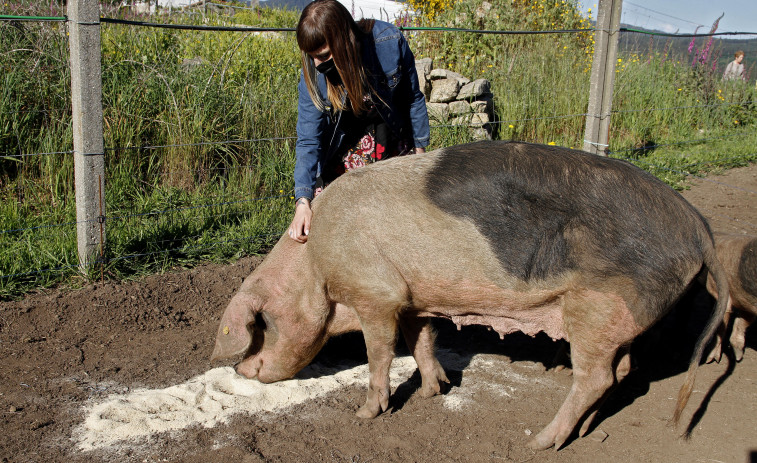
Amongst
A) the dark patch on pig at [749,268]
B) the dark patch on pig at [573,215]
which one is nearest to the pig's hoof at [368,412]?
the dark patch on pig at [573,215]

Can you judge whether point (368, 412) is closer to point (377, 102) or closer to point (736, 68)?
point (377, 102)

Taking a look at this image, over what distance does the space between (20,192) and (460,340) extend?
147 inches

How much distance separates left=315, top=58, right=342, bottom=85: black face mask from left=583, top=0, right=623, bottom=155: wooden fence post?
3.34 metres

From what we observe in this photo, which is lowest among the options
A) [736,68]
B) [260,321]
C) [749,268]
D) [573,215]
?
[260,321]

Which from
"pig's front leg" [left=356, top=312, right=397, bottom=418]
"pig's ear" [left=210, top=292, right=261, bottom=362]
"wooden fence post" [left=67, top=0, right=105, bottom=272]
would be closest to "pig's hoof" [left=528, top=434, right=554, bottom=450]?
"pig's front leg" [left=356, top=312, right=397, bottom=418]

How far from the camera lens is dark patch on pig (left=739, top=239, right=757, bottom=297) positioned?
13.1ft

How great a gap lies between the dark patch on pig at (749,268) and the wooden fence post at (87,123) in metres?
4.17

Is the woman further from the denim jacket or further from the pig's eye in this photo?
the pig's eye

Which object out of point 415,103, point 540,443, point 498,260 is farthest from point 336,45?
point 540,443

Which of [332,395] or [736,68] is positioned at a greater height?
[736,68]

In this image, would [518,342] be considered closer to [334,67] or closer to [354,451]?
[354,451]

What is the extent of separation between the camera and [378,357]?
11.1 feet

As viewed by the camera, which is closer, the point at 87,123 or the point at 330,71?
the point at 330,71

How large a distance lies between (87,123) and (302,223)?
188 centimetres
